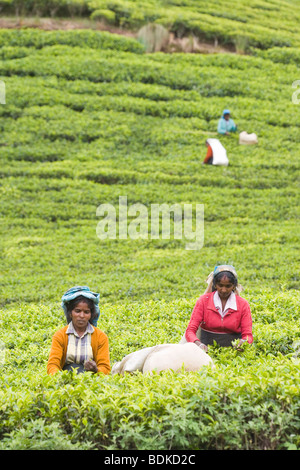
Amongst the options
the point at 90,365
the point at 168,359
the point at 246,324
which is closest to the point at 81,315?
the point at 90,365

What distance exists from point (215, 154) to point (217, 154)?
0.23 feet

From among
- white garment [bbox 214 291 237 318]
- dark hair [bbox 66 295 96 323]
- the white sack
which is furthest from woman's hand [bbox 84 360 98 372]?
white garment [bbox 214 291 237 318]

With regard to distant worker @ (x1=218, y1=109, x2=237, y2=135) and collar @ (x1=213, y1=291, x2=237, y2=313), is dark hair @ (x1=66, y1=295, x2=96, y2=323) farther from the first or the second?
distant worker @ (x1=218, y1=109, x2=237, y2=135)

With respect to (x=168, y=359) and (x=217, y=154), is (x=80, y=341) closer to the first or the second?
(x=168, y=359)

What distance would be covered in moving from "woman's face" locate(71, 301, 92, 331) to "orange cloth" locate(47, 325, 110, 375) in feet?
0.46

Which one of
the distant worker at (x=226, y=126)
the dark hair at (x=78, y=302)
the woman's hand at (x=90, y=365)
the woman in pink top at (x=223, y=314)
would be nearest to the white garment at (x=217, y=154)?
the distant worker at (x=226, y=126)

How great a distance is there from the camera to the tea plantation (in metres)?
4.28

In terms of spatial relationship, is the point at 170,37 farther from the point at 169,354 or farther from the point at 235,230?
the point at 169,354

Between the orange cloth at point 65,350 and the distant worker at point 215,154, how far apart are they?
1627cm

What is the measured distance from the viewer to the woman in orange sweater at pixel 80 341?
5891mm

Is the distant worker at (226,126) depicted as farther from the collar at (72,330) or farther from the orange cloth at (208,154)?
the collar at (72,330)

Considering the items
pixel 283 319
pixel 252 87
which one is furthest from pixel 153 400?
pixel 252 87

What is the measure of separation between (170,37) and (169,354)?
94.0 feet

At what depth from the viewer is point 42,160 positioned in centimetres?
2239
